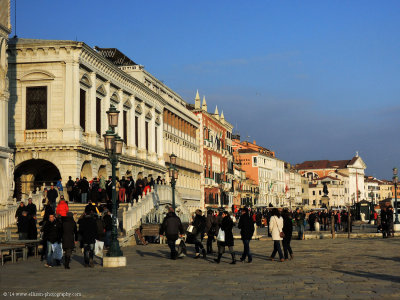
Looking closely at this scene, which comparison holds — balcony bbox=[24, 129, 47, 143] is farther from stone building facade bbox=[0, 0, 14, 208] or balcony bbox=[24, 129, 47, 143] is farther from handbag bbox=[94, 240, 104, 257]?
handbag bbox=[94, 240, 104, 257]

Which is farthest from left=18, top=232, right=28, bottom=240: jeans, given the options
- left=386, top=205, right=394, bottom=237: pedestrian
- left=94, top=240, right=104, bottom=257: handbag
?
left=386, top=205, right=394, bottom=237: pedestrian

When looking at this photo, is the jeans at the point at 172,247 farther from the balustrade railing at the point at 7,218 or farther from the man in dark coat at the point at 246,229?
the balustrade railing at the point at 7,218

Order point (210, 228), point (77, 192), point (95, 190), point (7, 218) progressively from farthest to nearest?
1. point (77, 192)
2. point (95, 190)
3. point (7, 218)
4. point (210, 228)

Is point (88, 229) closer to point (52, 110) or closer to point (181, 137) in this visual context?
point (52, 110)

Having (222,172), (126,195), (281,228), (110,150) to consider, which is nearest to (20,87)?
(126,195)

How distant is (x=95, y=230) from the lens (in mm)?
18453

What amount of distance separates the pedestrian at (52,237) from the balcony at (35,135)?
68.7 ft

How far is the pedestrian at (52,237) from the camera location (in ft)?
62.2

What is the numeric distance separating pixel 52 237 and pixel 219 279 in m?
6.18

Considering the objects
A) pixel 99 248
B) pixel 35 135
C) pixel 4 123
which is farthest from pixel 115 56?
pixel 99 248

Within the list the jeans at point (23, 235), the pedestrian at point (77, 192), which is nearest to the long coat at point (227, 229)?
the jeans at point (23, 235)

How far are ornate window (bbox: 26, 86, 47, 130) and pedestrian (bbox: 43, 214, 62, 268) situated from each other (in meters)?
21.5

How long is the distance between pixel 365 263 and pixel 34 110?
2650cm

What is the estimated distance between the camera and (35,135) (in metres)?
39.6
